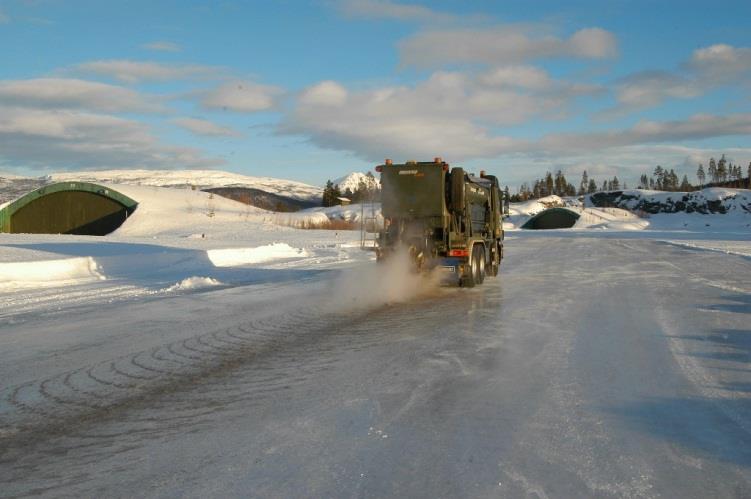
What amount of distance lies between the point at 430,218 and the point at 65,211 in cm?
4418

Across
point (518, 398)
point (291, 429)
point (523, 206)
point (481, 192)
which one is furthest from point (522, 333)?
point (523, 206)

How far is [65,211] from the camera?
49656 mm

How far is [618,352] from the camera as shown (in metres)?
7.47

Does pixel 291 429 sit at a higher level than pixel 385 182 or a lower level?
lower

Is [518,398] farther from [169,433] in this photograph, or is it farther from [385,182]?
[385,182]

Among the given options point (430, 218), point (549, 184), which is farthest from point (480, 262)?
point (549, 184)

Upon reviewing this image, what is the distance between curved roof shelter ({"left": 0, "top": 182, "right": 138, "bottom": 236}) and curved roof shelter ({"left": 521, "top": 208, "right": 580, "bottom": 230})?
6571 cm

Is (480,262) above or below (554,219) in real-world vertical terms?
below

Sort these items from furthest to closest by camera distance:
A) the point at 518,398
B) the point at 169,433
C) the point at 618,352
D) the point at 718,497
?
the point at 618,352
the point at 518,398
the point at 169,433
the point at 718,497

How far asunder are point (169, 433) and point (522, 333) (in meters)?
5.50

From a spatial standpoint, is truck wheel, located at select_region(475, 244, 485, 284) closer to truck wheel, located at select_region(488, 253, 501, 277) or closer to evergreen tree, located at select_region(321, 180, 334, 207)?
truck wheel, located at select_region(488, 253, 501, 277)

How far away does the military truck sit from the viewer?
14500 mm

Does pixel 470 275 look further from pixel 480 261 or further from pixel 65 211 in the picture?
pixel 65 211

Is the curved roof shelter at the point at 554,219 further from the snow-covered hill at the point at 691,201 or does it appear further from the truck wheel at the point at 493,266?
the truck wheel at the point at 493,266
